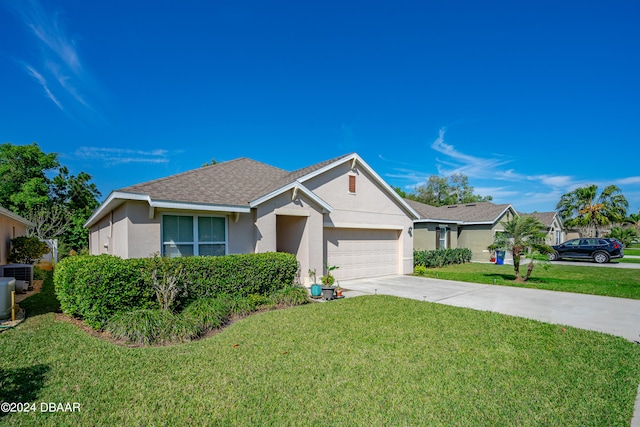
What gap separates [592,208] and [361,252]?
3588 cm

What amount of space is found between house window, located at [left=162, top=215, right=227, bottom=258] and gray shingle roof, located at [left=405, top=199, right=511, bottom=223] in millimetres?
15985

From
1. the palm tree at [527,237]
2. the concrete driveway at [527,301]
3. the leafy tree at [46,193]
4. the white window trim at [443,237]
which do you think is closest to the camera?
the concrete driveway at [527,301]

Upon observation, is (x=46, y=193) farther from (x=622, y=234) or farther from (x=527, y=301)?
(x=622, y=234)

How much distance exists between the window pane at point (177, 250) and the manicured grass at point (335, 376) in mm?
2905

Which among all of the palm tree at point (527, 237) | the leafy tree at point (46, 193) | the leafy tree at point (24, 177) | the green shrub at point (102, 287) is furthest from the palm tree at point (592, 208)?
the leafy tree at point (24, 177)

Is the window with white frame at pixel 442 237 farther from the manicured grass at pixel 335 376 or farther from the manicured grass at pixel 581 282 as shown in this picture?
the manicured grass at pixel 335 376

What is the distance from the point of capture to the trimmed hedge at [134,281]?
7.04 m

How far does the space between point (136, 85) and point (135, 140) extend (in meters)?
9.48

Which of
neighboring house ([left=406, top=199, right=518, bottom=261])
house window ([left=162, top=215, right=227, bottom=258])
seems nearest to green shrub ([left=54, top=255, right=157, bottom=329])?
house window ([left=162, top=215, right=227, bottom=258])

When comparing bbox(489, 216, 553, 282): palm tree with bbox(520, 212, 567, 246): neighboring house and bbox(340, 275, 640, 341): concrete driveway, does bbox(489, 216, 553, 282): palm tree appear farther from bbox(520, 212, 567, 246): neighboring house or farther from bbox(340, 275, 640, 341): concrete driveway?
bbox(520, 212, 567, 246): neighboring house

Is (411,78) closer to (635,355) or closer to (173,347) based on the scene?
(635,355)

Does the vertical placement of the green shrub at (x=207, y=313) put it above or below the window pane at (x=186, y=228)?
below

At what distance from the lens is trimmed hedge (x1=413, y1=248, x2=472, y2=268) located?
62.0 feet

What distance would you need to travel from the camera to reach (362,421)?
11.6ft
